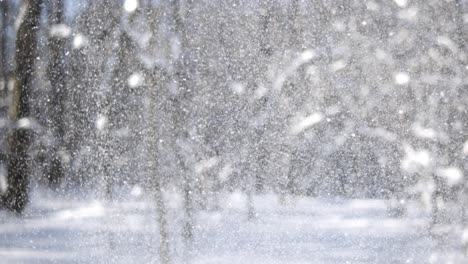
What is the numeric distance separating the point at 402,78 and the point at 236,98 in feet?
2.24

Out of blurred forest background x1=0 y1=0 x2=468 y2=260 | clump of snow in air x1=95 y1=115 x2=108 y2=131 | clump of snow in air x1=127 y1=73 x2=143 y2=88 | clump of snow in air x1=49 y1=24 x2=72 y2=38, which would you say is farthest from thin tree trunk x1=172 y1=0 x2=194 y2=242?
clump of snow in air x1=49 y1=24 x2=72 y2=38

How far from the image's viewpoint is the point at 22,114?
3211 millimetres

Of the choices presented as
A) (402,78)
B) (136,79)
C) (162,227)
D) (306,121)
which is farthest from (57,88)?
(402,78)

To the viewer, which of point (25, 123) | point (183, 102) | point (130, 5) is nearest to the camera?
point (130, 5)

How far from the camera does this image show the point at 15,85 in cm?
319

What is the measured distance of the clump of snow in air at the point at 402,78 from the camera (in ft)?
9.66

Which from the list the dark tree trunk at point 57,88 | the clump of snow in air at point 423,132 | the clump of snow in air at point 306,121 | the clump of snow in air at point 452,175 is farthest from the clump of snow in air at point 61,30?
the clump of snow in air at point 452,175

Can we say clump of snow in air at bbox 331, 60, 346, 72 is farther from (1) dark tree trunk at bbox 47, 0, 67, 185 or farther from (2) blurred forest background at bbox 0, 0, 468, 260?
(1) dark tree trunk at bbox 47, 0, 67, 185

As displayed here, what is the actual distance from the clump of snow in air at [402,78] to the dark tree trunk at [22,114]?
150 cm

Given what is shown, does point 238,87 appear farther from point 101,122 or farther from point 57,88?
point 57,88

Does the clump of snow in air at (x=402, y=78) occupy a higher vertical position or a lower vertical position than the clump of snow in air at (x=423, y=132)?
higher

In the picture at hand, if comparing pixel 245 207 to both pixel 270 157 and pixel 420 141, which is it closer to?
pixel 270 157

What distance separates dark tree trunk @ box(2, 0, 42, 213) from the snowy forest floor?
0.11 metres

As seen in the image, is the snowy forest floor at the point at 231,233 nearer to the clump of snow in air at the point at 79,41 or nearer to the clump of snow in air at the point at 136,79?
the clump of snow in air at the point at 136,79
